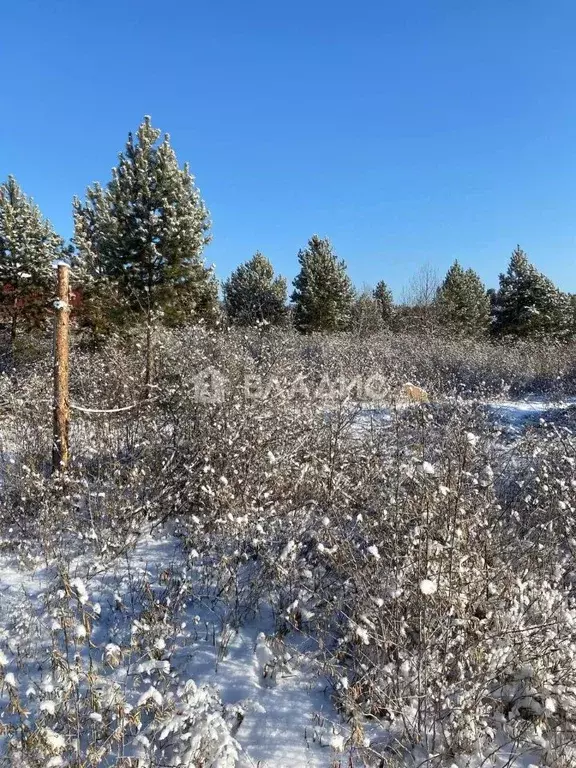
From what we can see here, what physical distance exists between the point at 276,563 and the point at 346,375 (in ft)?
35.4

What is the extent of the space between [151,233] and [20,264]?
267 inches

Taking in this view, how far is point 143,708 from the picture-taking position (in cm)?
276

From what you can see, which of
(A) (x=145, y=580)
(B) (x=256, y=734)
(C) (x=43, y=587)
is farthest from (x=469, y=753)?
(C) (x=43, y=587)

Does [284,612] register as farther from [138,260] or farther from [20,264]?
[20,264]

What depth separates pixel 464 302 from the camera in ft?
102

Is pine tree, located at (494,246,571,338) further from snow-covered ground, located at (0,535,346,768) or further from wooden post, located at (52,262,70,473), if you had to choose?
snow-covered ground, located at (0,535,346,768)

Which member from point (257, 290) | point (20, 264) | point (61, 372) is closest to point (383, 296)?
point (257, 290)

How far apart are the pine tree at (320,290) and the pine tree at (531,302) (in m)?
11.0

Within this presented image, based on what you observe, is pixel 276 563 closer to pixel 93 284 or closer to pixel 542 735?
pixel 542 735

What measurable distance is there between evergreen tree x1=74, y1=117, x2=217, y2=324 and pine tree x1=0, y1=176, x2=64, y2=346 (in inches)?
169

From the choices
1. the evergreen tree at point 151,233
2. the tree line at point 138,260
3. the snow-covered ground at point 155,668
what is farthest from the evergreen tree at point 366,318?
the snow-covered ground at point 155,668

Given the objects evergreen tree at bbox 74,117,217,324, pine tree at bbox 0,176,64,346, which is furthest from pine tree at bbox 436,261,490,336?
pine tree at bbox 0,176,64,346

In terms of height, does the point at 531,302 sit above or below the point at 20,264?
above

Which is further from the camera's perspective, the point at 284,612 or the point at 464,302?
the point at 464,302
